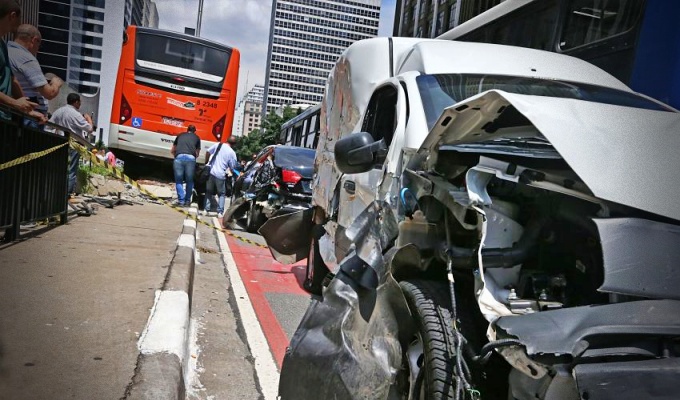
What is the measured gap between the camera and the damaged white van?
1.69 metres

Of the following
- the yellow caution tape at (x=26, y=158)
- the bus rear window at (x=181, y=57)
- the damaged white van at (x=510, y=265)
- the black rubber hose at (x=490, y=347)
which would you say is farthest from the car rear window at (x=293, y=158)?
the black rubber hose at (x=490, y=347)

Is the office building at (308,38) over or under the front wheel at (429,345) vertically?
over

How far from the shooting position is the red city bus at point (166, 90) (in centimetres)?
1414

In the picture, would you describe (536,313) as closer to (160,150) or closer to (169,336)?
(169,336)

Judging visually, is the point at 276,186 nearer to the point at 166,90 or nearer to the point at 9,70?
the point at 9,70

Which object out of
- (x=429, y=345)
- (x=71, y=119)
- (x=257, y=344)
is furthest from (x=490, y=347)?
(x=71, y=119)

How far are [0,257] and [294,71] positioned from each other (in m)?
133

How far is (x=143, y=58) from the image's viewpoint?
558 inches

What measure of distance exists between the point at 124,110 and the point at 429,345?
13.6m

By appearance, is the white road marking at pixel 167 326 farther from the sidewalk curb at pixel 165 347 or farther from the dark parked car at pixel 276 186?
the dark parked car at pixel 276 186

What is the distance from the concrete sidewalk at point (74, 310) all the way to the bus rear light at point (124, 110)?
26.9 ft

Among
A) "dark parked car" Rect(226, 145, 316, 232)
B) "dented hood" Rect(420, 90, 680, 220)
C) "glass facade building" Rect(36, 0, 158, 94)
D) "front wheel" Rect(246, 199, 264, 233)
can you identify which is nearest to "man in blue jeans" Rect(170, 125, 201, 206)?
"dark parked car" Rect(226, 145, 316, 232)

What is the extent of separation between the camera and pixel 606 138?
6.93 ft

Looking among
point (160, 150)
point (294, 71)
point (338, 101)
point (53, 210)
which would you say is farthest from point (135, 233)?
point (294, 71)
